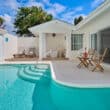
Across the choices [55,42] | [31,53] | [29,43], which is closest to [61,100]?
[31,53]

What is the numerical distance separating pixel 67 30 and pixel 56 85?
13328 mm

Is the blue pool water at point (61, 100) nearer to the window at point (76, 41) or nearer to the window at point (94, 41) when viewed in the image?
the window at point (94, 41)

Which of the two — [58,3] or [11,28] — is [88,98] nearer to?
[58,3]

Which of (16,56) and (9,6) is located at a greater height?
(9,6)

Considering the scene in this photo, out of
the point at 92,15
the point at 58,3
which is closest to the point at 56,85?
the point at 92,15

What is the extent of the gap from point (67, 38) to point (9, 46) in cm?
598

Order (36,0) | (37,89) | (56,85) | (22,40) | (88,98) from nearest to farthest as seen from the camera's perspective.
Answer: (88,98), (56,85), (37,89), (22,40), (36,0)

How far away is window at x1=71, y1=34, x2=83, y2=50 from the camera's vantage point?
1966cm

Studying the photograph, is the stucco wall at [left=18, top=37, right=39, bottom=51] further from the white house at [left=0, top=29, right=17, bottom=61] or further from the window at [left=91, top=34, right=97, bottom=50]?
the window at [left=91, top=34, right=97, bottom=50]

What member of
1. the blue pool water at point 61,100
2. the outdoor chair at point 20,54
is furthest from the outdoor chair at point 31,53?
the blue pool water at point 61,100

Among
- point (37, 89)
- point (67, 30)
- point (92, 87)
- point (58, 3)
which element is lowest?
point (37, 89)

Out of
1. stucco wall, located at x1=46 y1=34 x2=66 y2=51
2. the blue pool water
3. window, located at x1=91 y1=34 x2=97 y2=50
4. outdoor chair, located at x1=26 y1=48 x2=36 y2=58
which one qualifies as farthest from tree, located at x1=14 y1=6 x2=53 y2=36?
the blue pool water

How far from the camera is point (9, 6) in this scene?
3884 cm

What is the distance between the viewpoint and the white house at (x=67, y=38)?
1259 centimetres
